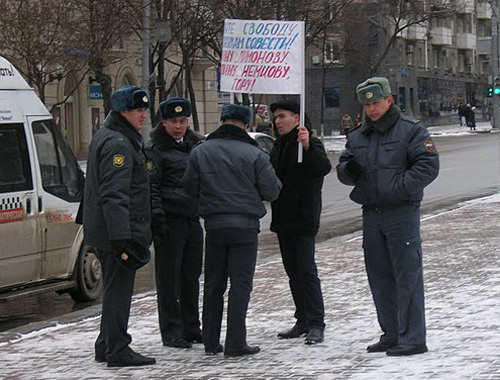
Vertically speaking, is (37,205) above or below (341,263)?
above

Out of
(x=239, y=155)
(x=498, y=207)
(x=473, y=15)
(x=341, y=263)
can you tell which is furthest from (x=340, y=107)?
(x=239, y=155)

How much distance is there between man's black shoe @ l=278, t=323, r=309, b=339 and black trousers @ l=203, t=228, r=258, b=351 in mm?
668

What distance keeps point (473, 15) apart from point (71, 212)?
286ft

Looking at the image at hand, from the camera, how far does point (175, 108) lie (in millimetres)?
8492

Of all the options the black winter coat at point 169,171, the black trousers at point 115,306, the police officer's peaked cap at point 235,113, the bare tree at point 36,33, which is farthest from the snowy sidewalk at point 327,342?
the bare tree at point 36,33

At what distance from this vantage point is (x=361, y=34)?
216 feet

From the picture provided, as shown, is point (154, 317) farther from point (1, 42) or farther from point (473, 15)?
point (473, 15)

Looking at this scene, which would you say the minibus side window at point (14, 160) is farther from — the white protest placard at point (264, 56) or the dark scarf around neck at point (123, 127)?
the dark scarf around neck at point (123, 127)

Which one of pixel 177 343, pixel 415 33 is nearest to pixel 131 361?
pixel 177 343

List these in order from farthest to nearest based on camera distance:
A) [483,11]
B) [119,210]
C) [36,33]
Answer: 1. [483,11]
2. [36,33]
3. [119,210]

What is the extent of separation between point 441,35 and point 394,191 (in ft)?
265

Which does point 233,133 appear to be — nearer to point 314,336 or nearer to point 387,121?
point 387,121

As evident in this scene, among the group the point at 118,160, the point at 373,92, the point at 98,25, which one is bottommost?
the point at 118,160

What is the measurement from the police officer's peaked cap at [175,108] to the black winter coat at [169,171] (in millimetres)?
137
